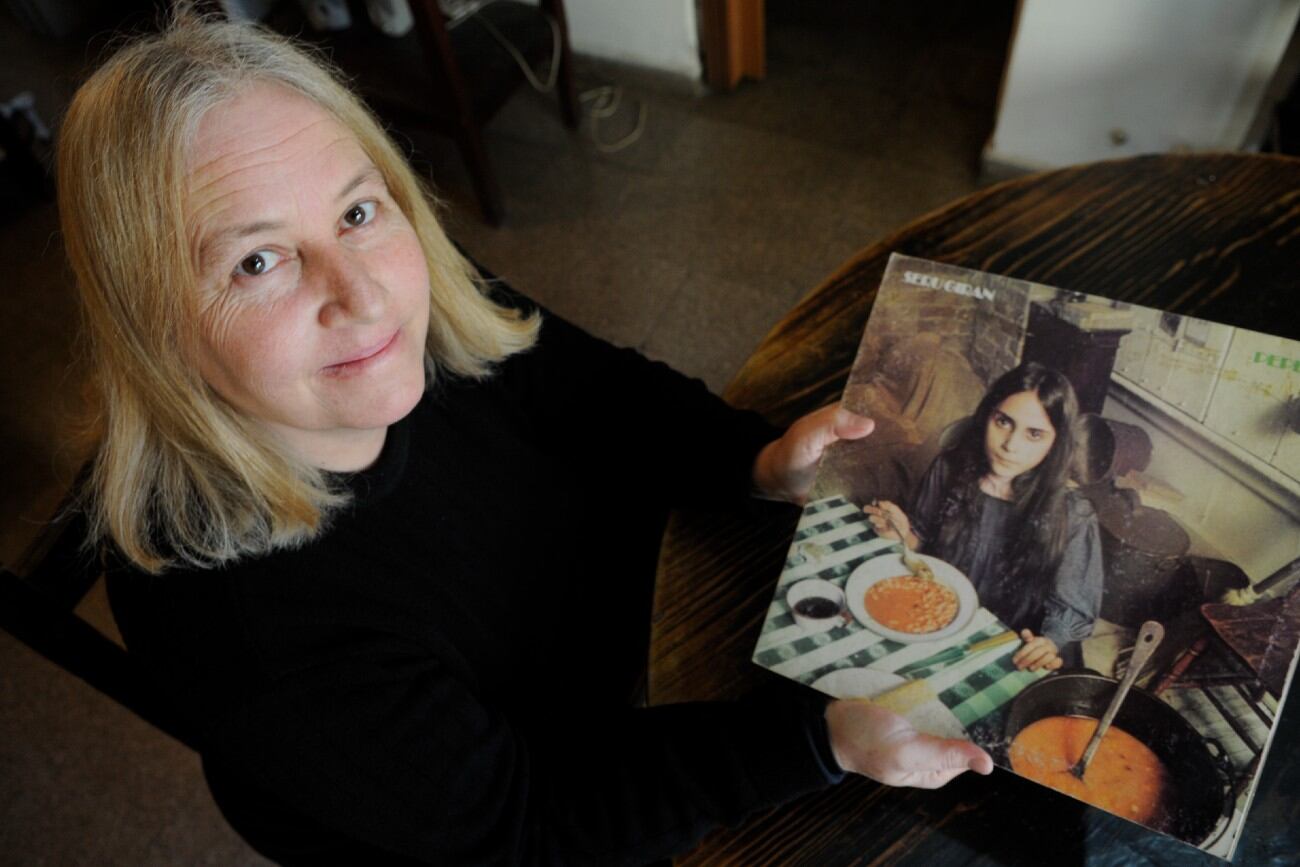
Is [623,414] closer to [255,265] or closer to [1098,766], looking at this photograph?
[255,265]

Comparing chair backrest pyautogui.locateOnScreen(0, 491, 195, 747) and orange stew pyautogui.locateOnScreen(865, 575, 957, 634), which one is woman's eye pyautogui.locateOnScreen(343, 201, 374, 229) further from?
orange stew pyautogui.locateOnScreen(865, 575, 957, 634)

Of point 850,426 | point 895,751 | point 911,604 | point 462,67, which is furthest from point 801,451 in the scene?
point 462,67

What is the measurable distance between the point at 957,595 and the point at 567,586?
1.33 ft

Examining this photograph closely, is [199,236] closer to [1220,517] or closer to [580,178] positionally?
[1220,517]

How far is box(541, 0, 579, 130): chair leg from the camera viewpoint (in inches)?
83.4

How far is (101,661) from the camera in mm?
832

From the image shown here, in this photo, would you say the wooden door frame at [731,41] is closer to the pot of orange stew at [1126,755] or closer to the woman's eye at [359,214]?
the woman's eye at [359,214]

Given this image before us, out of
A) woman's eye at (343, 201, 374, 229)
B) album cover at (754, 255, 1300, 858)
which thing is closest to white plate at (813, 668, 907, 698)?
album cover at (754, 255, 1300, 858)

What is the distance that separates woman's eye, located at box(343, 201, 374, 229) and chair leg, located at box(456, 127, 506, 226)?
4.29ft

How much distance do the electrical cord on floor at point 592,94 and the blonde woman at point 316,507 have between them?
1.43 m

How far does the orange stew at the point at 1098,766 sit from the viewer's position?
638mm

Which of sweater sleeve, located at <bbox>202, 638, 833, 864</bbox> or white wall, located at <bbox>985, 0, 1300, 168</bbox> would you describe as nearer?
sweater sleeve, located at <bbox>202, 638, 833, 864</bbox>

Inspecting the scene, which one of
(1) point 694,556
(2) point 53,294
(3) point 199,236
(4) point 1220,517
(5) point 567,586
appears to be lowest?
(2) point 53,294

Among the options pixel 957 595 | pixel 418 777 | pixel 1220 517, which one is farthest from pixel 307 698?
pixel 1220 517
